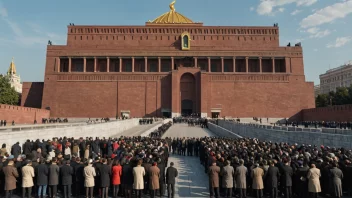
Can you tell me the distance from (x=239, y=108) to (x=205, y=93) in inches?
220

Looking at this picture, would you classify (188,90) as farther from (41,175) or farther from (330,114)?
(41,175)

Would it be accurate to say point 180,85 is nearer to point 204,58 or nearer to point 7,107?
point 204,58

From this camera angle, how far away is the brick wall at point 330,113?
2958 centimetres

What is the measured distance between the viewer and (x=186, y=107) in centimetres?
4259

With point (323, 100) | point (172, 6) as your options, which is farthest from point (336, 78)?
point (172, 6)

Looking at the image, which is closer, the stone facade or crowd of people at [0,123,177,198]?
crowd of people at [0,123,177,198]

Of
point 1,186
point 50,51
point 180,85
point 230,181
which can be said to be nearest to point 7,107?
point 50,51

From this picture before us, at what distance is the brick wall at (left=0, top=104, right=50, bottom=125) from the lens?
2967 cm

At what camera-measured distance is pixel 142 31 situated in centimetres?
4781

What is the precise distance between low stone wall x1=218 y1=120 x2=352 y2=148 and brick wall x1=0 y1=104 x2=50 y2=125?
2484cm

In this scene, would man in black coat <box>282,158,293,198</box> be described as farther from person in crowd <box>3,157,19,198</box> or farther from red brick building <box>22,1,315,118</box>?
red brick building <box>22,1,315,118</box>

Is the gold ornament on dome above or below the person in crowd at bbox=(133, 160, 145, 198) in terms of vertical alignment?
above

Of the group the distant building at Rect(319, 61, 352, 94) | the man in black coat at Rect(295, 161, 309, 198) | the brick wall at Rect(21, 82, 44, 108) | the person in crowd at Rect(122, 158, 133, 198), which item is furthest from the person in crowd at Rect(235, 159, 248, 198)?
the distant building at Rect(319, 61, 352, 94)

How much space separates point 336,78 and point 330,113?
171 feet
